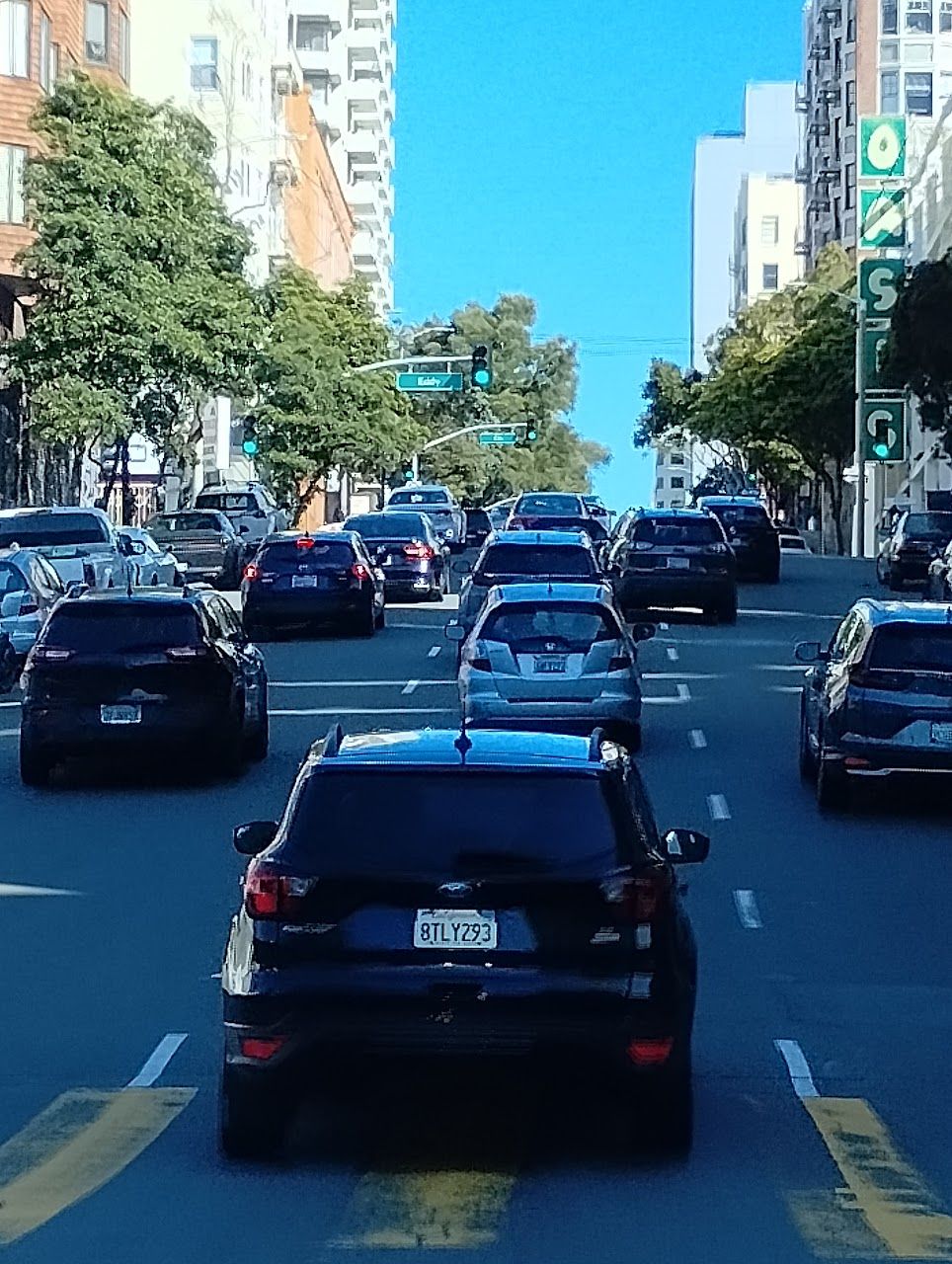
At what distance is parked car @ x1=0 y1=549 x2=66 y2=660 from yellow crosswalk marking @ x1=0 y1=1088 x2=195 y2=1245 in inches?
829

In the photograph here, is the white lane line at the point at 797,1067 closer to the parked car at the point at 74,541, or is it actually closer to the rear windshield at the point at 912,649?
the rear windshield at the point at 912,649

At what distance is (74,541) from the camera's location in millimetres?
39000

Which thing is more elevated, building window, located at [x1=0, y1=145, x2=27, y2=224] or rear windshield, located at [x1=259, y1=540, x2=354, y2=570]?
building window, located at [x1=0, y1=145, x2=27, y2=224]

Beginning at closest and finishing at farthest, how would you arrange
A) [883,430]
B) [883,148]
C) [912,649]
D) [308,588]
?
1. [912,649]
2. [308,588]
3. [883,430]
4. [883,148]

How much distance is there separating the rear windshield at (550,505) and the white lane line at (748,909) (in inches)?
1514

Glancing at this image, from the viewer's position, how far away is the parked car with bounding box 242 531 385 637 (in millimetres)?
37625

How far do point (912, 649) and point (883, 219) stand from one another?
86.4 m

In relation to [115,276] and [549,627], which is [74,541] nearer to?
[115,276]

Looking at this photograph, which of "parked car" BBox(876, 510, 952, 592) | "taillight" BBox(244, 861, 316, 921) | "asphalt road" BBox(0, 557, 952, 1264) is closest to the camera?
"asphalt road" BBox(0, 557, 952, 1264)

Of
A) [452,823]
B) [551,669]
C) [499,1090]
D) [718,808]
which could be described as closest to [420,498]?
[551,669]

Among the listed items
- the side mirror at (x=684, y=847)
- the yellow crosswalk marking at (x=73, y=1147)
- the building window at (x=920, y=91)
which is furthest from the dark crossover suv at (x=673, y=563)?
the building window at (x=920, y=91)

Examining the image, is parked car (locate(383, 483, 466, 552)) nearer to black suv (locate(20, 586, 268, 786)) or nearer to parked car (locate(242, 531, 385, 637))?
parked car (locate(242, 531, 385, 637))

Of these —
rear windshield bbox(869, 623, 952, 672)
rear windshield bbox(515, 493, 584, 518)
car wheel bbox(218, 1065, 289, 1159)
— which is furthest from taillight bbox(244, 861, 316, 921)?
rear windshield bbox(515, 493, 584, 518)

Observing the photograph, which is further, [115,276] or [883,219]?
[883,219]
